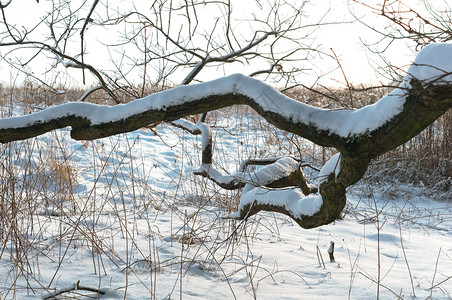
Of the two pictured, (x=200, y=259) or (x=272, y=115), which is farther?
(x=200, y=259)

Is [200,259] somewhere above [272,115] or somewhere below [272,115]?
below

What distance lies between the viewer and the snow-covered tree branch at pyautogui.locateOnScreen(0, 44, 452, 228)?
4.66ft

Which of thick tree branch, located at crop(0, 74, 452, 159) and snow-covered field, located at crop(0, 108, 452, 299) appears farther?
snow-covered field, located at crop(0, 108, 452, 299)

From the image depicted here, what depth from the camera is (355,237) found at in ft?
12.6

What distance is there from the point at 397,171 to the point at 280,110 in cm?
457

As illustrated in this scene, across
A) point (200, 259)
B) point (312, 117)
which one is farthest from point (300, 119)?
point (200, 259)

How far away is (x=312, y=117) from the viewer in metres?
1.70

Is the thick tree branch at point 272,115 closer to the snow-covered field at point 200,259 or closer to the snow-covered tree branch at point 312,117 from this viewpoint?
the snow-covered tree branch at point 312,117

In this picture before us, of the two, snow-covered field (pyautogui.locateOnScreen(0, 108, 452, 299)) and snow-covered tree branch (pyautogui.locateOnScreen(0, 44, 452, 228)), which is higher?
snow-covered tree branch (pyautogui.locateOnScreen(0, 44, 452, 228))

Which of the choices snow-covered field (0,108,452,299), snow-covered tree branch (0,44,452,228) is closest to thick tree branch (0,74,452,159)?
snow-covered tree branch (0,44,452,228)

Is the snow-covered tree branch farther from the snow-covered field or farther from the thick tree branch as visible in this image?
the snow-covered field

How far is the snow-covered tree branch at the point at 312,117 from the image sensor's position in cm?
142

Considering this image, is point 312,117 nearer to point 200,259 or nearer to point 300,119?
point 300,119

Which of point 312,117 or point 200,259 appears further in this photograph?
point 200,259
